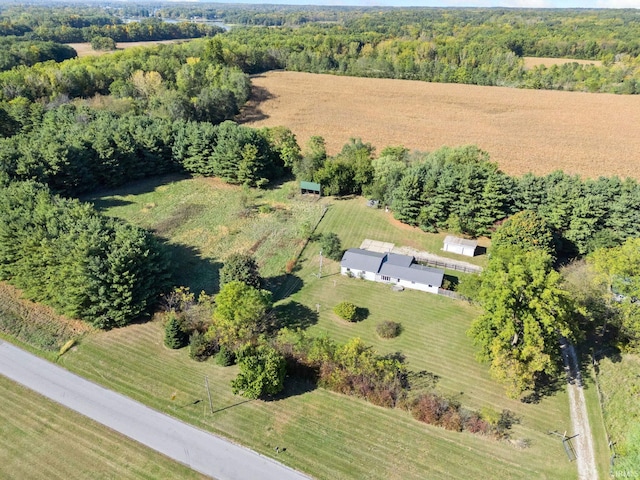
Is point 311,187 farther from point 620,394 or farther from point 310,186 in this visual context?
point 620,394

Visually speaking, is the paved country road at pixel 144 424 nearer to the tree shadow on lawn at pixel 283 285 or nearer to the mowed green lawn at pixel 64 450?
the mowed green lawn at pixel 64 450

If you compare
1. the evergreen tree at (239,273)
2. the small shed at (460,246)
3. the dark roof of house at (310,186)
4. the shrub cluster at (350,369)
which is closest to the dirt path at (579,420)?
the shrub cluster at (350,369)

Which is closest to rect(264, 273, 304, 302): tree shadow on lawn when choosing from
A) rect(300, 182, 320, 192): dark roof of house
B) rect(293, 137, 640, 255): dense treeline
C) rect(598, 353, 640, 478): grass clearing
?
rect(293, 137, 640, 255): dense treeline

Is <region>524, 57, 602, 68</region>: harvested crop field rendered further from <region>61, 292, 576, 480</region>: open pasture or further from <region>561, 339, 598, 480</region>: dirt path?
<region>61, 292, 576, 480</region>: open pasture

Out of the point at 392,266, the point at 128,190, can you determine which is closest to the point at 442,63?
the point at 128,190

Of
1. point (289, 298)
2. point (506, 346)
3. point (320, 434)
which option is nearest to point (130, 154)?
point (289, 298)

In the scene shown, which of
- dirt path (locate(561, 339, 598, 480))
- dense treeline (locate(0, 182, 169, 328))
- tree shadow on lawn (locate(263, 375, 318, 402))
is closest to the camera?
dirt path (locate(561, 339, 598, 480))
